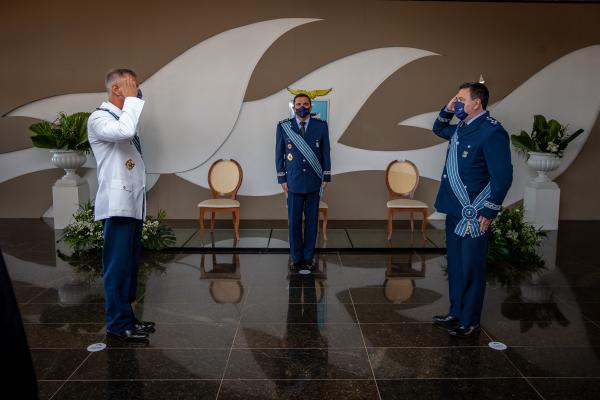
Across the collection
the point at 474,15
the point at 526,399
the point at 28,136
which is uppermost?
the point at 474,15

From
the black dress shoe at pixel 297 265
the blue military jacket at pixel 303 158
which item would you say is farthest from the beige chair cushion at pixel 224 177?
the black dress shoe at pixel 297 265

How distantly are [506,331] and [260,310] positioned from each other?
1.68 m

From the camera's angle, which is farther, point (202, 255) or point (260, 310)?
point (202, 255)

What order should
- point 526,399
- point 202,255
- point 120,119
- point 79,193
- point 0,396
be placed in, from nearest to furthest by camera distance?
point 0,396 < point 526,399 < point 120,119 < point 202,255 < point 79,193

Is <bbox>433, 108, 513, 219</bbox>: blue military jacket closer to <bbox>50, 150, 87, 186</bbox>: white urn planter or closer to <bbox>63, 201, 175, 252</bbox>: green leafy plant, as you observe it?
<bbox>63, 201, 175, 252</bbox>: green leafy plant

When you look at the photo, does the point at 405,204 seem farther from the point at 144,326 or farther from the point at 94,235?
the point at 144,326

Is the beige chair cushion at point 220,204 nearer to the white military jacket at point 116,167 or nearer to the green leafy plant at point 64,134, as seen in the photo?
the green leafy plant at point 64,134

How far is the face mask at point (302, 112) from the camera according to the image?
4656mm

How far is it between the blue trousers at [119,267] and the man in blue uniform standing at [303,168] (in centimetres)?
184

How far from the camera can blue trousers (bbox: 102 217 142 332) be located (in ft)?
10.2

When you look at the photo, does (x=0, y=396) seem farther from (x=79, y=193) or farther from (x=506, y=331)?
(x=79, y=193)

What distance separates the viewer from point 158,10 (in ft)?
22.7

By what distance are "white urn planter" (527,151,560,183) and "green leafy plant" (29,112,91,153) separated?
5.63 metres

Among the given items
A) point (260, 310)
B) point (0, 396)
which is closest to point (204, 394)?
point (260, 310)
